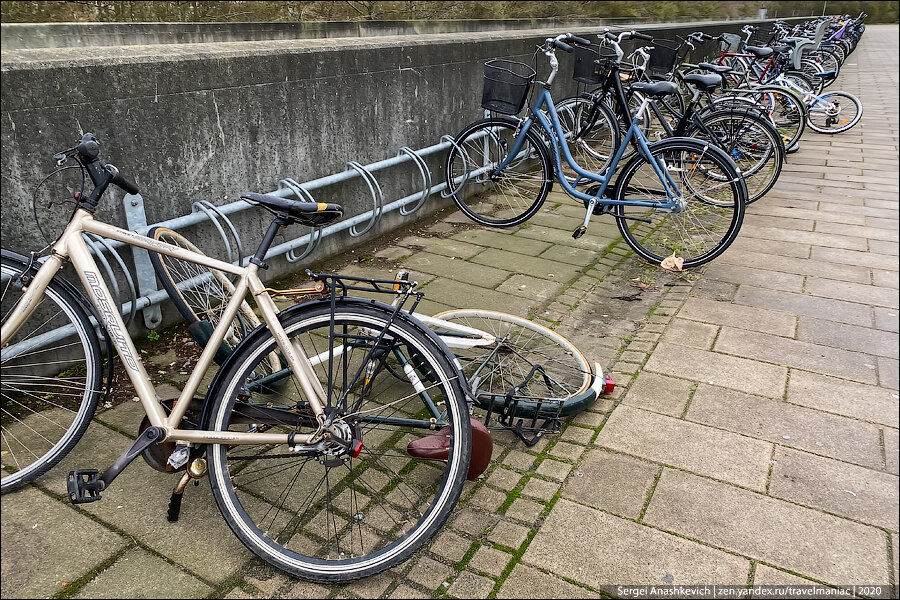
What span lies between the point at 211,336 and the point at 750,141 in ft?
20.6

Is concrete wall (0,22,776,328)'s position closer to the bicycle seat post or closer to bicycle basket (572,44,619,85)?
bicycle basket (572,44,619,85)

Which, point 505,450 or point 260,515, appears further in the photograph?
point 505,450

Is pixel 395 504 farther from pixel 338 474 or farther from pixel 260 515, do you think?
pixel 260 515

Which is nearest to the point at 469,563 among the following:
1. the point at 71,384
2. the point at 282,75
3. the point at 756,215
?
the point at 71,384

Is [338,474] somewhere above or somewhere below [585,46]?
below

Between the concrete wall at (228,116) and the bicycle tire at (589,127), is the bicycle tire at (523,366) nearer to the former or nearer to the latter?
the concrete wall at (228,116)

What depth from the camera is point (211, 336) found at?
2.28m

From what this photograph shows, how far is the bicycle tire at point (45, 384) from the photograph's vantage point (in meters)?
2.54

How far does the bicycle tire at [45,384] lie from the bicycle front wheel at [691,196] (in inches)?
156

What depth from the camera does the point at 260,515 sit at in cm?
247

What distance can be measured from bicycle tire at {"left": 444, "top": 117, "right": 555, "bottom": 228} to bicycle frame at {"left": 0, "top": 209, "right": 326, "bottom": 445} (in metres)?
3.99

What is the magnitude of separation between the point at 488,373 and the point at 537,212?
11.1 feet

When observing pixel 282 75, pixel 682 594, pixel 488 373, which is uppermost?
pixel 282 75

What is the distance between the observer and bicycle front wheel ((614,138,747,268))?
4996 mm
